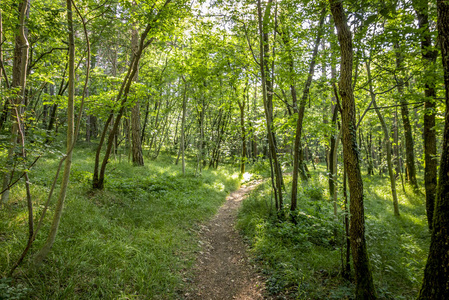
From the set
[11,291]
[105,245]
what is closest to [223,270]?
[105,245]

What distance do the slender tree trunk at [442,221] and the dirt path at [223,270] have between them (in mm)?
2652

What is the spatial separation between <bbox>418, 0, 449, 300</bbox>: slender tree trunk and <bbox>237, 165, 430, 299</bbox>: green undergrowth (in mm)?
1708

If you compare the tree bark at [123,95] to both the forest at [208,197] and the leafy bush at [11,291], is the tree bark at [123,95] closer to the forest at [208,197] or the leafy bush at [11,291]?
the forest at [208,197]

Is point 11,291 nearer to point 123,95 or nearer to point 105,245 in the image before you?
point 105,245

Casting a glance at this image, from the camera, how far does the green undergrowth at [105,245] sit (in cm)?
318

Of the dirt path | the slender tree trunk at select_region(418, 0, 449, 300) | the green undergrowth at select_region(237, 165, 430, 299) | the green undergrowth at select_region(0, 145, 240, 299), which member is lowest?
the dirt path

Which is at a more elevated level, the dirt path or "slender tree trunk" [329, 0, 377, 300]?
"slender tree trunk" [329, 0, 377, 300]

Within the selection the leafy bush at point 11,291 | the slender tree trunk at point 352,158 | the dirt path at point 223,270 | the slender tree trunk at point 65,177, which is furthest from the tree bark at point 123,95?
the slender tree trunk at point 352,158

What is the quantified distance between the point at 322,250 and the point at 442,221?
3477 mm

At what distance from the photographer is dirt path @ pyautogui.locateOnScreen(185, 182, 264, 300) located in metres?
4.05

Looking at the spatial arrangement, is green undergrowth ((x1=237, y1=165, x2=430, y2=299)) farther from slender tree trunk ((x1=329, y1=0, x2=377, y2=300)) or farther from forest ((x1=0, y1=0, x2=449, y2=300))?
slender tree trunk ((x1=329, y1=0, x2=377, y2=300))

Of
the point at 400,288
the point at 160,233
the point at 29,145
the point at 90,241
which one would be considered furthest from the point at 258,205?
the point at 29,145

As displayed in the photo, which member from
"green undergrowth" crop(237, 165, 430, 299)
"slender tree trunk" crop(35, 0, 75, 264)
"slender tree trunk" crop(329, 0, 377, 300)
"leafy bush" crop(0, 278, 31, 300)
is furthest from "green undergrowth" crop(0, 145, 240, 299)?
"slender tree trunk" crop(329, 0, 377, 300)

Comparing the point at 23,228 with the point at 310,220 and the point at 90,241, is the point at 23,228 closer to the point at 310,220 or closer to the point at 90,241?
the point at 90,241
